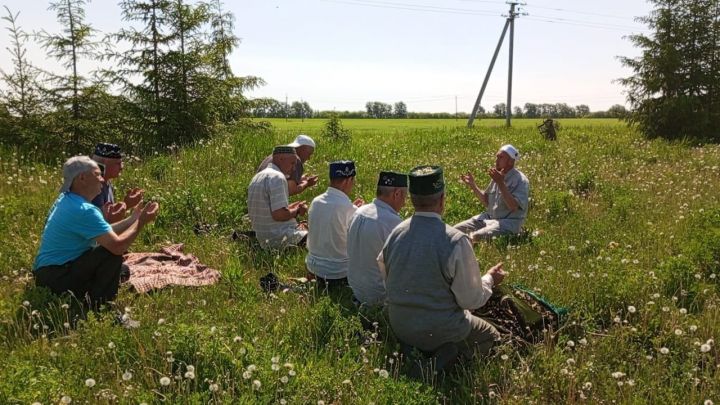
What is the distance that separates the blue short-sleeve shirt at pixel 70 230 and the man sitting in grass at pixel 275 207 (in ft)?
7.70

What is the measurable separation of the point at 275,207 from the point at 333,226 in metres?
1.52

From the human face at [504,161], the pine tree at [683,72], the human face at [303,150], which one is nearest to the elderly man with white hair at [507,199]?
the human face at [504,161]

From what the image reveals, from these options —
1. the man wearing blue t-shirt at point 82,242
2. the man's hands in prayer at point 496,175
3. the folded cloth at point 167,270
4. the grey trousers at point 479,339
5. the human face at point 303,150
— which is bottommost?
the grey trousers at point 479,339

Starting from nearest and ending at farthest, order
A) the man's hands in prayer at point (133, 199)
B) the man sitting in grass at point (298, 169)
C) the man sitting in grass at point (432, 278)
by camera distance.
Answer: the man sitting in grass at point (432, 278)
the man's hands in prayer at point (133, 199)
the man sitting in grass at point (298, 169)

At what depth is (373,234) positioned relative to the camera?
491 cm

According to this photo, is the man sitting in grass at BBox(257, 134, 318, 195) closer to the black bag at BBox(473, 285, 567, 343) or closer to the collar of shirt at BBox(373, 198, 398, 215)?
the collar of shirt at BBox(373, 198, 398, 215)

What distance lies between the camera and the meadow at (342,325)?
11.9 ft

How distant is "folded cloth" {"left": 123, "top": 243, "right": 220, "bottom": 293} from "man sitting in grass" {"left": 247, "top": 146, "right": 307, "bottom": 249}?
0.97m

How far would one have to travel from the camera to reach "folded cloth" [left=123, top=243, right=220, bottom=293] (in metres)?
5.82

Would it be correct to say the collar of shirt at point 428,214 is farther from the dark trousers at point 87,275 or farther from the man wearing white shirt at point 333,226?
the dark trousers at point 87,275

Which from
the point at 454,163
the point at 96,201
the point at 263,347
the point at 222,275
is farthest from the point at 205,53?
the point at 263,347

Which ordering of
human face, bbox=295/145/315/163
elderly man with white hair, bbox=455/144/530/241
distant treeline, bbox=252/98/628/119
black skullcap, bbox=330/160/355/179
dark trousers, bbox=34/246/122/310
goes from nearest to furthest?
dark trousers, bbox=34/246/122/310 < black skullcap, bbox=330/160/355/179 < elderly man with white hair, bbox=455/144/530/241 < human face, bbox=295/145/315/163 < distant treeline, bbox=252/98/628/119

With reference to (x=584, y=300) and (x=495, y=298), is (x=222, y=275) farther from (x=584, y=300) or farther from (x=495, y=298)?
(x=584, y=300)

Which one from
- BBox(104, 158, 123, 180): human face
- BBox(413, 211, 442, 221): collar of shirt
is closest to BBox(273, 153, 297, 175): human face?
BBox(104, 158, 123, 180): human face
